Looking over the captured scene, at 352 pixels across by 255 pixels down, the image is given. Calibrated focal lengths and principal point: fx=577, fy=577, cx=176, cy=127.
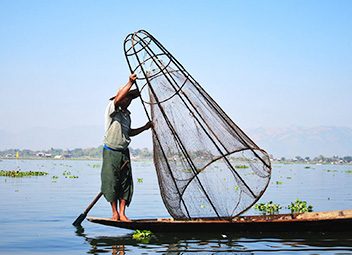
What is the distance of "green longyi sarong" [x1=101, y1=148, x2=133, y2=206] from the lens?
374 inches

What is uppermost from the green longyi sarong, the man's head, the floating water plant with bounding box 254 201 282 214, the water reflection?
the man's head

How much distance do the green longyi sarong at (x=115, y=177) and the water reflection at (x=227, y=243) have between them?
2.49 feet

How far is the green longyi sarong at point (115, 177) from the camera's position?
950cm

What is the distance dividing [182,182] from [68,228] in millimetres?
2838

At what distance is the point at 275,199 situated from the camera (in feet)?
66.8

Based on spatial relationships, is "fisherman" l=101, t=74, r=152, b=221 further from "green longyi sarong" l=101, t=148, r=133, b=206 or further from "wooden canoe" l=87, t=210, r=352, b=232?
"wooden canoe" l=87, t=210, r=352, b=232

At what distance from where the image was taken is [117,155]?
9.58 metres

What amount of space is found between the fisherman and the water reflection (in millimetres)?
620

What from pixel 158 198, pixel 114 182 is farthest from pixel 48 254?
pixel 158 198

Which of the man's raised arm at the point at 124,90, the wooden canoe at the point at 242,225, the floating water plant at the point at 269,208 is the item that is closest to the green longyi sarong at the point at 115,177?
the wooden canoe at the point at 242,225

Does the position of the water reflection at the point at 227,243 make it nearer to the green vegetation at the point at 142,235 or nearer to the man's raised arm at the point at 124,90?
the green vegetation at the point at 142,235

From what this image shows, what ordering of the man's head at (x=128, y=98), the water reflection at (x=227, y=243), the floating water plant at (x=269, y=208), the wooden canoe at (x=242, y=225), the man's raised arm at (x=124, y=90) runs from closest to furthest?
the water reflection at (x=227, y=243) → the man's raised arm at (x=124, y=90) → the wooden canoe at (x=242, y=225) → the man's head at (x=128, y=98) → the floating water plant at (x=269, y=208)

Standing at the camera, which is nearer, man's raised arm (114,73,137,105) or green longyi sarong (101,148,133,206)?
man's raised arm (114,73,137,105)

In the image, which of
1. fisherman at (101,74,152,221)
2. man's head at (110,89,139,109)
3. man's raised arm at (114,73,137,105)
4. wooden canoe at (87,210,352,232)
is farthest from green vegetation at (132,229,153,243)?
man's raised arm at (114,73,137,105)
